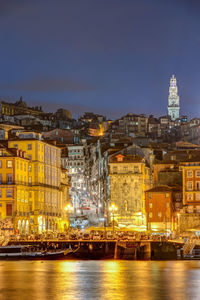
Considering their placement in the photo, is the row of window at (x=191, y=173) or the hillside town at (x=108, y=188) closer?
the hillside town at (x=108, y=188)

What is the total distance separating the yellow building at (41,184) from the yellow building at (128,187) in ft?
33.6

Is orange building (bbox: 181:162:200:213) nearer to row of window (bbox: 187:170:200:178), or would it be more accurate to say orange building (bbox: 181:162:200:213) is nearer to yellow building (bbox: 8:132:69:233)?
row of window (bbox: 187:170:200:178)

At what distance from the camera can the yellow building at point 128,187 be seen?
424 ft

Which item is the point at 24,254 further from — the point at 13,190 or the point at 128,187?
the point at 128,187

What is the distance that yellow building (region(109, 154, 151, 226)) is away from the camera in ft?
424

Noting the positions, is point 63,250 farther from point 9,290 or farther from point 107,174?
point 107,174

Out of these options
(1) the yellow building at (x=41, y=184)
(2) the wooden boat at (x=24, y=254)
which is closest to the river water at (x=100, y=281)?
(2) the wooden boat at (x=24, y=254)

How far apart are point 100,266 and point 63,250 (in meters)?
13.7

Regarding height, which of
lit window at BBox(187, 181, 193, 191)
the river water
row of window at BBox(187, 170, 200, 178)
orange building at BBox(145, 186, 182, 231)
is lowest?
the river water

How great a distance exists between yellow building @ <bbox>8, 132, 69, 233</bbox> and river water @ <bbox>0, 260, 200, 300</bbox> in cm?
3434

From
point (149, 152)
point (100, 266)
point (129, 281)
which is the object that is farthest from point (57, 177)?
point (129, 281)

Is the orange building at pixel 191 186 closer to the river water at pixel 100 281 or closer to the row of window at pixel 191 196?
the row of window at pixel 191 196

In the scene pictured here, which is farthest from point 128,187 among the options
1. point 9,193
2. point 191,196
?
point 9,193

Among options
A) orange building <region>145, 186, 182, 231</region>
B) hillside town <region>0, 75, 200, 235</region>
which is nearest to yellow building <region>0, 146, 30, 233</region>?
hillside town <region>0, 75, 200, 235</region>
